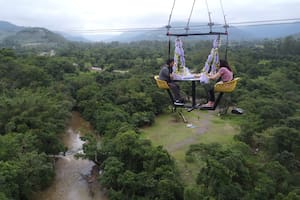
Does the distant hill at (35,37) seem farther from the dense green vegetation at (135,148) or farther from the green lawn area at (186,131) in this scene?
the green lawn area at (186,131)

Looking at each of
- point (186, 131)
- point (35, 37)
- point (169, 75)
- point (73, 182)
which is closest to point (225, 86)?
point (169, 75)

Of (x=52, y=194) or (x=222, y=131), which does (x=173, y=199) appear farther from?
(x=222, y=131)

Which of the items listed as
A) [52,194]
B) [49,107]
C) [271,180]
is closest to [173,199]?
[271,180]

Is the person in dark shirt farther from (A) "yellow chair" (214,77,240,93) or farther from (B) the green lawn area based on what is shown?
(B) the green lawn area

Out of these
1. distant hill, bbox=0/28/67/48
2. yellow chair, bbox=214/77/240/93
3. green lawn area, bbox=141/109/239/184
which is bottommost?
green lawn area, bbox=141/109/239/184

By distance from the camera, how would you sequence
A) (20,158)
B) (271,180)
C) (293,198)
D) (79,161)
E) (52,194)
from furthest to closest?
(79,161), (52,194), (20,158), (271,180), (293,198)

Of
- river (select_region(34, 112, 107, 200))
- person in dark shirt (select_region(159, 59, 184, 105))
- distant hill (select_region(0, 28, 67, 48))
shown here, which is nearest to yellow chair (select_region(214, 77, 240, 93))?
person in dark shirt (select_region(159, 59, 184, 105))

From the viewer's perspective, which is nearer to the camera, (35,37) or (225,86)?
(225,86)

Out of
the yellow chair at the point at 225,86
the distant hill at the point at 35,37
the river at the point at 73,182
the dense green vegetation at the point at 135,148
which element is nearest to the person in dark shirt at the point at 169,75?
the yellow chair at the point at 225,86

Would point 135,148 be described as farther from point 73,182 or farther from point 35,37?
point 35,37
